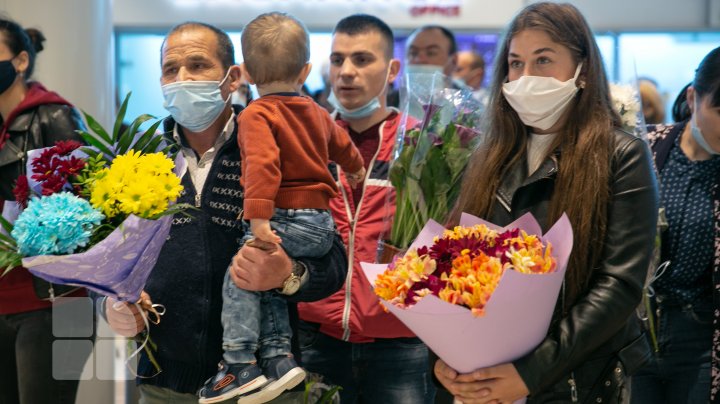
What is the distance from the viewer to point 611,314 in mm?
2477

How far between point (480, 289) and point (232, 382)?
2.84 ft

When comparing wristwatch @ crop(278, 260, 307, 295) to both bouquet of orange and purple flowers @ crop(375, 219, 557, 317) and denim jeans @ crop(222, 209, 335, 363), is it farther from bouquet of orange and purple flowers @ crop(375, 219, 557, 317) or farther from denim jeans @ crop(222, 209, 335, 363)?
bouquet of orange and purple flowers @ crop(375, 219, 557, 317)

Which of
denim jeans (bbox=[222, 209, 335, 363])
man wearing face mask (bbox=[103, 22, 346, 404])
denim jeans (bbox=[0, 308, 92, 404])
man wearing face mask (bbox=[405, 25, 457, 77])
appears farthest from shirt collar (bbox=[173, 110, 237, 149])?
man wearing face mask (bbox=[405, 25, 457, 77])

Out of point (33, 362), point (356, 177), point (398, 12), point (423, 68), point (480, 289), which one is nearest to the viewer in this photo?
point (480, 289)

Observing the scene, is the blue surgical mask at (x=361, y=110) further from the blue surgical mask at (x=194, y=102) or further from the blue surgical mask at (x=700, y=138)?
the blue surgical mask at (x=700, y=138)

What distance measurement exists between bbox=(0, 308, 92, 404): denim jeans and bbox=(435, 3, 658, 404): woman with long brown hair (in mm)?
1644

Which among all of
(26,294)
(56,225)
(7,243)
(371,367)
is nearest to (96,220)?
(56,225)

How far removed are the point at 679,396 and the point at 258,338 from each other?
1.58m

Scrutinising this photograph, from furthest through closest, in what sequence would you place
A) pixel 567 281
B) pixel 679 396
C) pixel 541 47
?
1. pixel 679 396
2. pixel 541 47
3. pixel 567 281

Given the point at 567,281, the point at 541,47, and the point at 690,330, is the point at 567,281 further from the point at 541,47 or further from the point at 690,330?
the point at 690,330

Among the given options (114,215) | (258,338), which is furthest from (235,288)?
(114,215)

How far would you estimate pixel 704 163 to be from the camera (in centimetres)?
352

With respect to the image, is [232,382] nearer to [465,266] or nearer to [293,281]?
[293,281]

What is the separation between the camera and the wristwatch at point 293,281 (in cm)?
279
